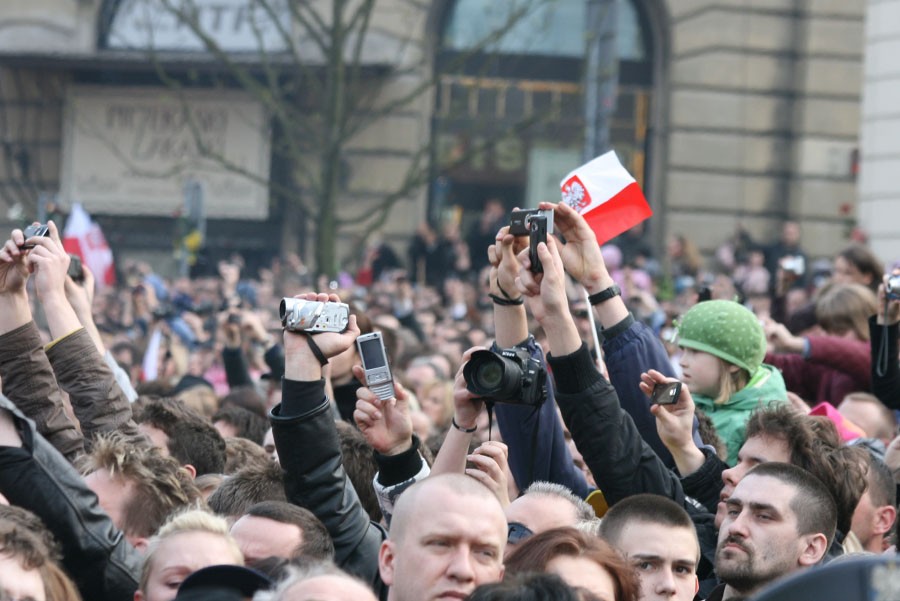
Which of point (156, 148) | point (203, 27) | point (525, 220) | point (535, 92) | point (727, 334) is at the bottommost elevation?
point (727, 334)

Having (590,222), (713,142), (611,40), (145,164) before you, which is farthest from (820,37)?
(590,222)

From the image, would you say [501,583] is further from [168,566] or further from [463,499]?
[168,566]

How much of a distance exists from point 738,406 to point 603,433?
1.50 meters

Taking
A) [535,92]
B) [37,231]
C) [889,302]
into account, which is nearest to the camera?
[37,231]

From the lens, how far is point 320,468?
5262mm

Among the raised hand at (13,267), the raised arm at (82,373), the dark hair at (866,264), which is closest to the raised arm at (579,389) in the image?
the raised arm at (82,373)

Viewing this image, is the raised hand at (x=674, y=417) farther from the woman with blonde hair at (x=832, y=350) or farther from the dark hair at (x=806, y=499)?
the woman with blonde hair at (x=832, y=350)

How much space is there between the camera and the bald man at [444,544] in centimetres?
446

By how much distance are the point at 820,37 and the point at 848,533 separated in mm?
17021

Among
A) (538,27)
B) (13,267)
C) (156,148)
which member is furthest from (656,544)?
(156,148)

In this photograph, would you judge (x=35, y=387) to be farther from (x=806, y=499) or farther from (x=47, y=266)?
(x=806, y=499)

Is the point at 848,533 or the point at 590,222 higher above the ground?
the point at 590,222

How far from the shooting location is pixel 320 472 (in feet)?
17.3

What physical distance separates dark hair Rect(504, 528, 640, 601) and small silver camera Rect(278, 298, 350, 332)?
975 mm
